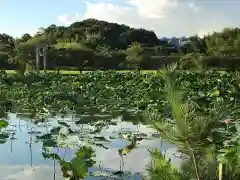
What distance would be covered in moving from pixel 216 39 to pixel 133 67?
12252 mm

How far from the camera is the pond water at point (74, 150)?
6961 millimetres

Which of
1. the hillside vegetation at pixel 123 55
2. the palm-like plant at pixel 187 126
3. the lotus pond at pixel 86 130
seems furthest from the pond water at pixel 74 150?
the hillside vegetation at pixel 123 55

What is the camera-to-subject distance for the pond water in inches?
274

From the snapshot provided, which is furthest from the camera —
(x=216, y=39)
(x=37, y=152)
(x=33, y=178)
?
(x=216, y=39)

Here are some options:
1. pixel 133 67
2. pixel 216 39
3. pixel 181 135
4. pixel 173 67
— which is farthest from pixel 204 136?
pixel 216 39

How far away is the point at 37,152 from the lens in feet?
27.2

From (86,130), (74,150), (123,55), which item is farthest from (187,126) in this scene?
(123,55)

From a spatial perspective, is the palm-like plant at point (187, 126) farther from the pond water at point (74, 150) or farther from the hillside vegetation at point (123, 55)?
the hillside vegetation at point (123, 55)

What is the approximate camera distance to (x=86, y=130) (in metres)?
9.96

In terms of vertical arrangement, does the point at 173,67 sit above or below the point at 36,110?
above

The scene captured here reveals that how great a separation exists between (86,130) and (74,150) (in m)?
1.63

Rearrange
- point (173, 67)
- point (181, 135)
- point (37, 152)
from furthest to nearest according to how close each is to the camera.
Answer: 1. point (37, 152)
2. point (173, 67)
3. point (181, 135)

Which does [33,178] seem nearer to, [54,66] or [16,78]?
[16,78]

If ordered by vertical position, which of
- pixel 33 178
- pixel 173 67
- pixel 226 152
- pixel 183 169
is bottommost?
pixel 33 178
